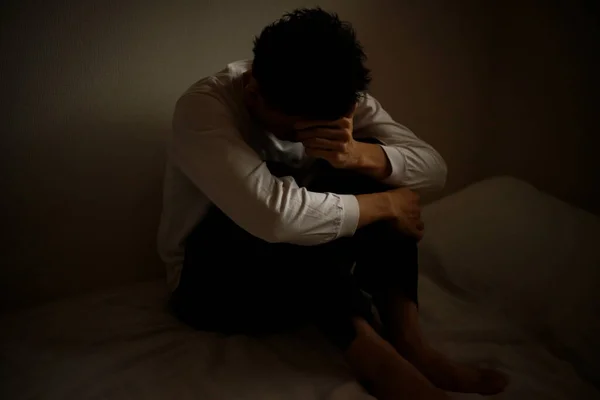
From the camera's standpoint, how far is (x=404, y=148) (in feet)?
3.54

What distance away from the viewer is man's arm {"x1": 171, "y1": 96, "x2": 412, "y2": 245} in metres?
0.84

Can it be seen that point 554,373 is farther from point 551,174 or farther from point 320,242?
point 551,174

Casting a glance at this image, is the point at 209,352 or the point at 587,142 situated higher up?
the point at 587,142

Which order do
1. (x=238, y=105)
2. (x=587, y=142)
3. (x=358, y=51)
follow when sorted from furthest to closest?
(x=587, y=142) → (x=238, y=105) → (x=358, y=51)

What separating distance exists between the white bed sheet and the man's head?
44 centimetres

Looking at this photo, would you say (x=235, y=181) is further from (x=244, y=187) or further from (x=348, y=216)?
(x=348, y=216)

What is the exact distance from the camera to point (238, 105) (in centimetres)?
95

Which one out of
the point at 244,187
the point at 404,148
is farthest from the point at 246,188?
the point at 404,148

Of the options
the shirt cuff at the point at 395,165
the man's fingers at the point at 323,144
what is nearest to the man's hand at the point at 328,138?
the man's fingers at the point at 323,144

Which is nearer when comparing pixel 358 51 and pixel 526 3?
pixel 358 51

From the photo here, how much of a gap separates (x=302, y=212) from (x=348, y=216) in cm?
9

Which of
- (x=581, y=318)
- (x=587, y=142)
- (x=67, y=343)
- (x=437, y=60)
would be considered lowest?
(x=67, y=343)

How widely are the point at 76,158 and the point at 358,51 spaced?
2.16ft

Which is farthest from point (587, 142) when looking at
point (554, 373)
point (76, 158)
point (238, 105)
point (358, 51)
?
point (76, 158)
